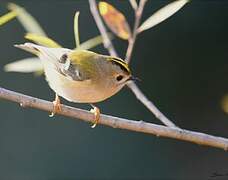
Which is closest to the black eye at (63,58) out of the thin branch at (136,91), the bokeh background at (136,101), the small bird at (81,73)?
the small bird at (81,73)

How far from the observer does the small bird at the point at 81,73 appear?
155cm

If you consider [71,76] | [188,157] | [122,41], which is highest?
[122,41]

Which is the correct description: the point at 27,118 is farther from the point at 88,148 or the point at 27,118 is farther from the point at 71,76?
the point at 71,76

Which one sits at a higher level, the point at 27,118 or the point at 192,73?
the point at 27,118

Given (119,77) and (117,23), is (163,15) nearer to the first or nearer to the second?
(117,23)

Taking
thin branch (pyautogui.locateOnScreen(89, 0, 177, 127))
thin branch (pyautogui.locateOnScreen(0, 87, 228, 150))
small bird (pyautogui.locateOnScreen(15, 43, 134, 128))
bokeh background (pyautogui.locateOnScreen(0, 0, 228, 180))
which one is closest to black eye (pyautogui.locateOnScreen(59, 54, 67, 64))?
small bird (pyautogui.locateOnScreen(15, 43, 134, 128))

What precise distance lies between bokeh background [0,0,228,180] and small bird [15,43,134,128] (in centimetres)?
81

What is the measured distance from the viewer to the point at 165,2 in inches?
98.0

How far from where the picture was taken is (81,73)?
Answer: 1.61m

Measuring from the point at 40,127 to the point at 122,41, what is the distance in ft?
1.83

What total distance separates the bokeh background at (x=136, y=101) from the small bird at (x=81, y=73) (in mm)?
805

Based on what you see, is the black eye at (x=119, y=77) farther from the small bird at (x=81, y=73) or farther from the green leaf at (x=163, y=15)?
the green leaf at (x=163, y=15)

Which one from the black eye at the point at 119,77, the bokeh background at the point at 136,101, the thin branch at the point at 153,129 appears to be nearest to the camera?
the thin branch at the point at 153,129

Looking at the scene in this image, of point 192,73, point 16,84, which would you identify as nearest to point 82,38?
point 16,84
